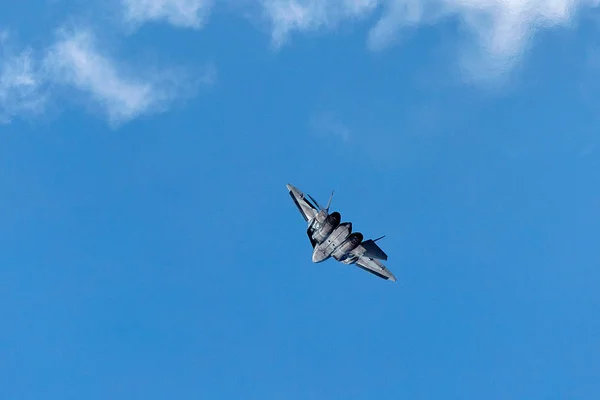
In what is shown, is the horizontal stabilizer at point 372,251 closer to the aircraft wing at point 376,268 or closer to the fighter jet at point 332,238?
the fighter jet at point 332,238

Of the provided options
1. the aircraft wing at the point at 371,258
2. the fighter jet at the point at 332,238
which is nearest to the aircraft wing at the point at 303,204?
the fighter jet at the point at 332,238

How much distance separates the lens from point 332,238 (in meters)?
78.2

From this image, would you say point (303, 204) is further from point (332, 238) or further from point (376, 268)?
point (376, 268)

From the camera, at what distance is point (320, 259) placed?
264 feet

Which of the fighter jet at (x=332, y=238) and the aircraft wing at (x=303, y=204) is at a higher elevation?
the aircraft wing at (x=303, y=204)

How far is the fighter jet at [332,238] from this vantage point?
7738cm

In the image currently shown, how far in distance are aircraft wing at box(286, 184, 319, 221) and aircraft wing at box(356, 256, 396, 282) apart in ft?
35.4

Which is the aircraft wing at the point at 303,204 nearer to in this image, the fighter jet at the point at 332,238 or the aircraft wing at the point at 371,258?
the fighter jet at the point at 332,238

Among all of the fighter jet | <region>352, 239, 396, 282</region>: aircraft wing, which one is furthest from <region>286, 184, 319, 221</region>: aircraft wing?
<region>352, 239, 396, 282</region>: aircraft wing

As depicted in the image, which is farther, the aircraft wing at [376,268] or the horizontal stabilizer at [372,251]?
the aircraft wing at [376,268]

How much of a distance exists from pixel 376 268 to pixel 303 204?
50.4ft

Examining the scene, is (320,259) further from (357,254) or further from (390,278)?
(390,278)

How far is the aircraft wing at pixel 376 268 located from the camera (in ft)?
284

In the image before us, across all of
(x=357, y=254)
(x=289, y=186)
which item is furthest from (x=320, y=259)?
(x=289, y=186)
